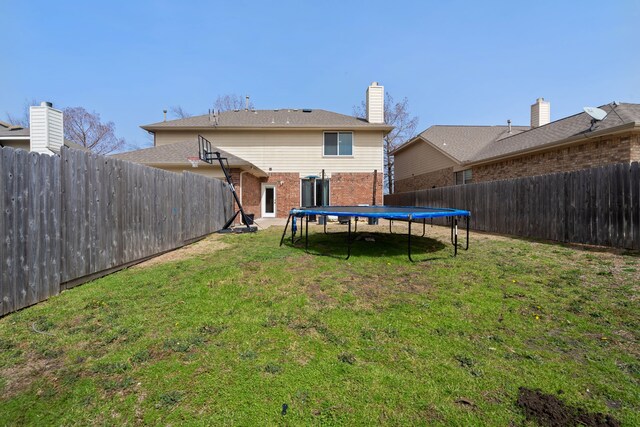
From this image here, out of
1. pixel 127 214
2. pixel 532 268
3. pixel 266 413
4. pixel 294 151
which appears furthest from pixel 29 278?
pixel 294 151

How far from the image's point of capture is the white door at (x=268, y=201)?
59.8ft

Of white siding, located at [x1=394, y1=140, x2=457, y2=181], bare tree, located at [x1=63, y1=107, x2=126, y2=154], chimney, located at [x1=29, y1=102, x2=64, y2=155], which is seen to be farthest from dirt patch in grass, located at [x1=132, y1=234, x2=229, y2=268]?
bare tree, located at [x1=63, y1=107, x2=126, y2=154]

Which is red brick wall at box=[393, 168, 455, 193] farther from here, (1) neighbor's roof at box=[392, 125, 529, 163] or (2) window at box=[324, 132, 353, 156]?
(2) window at box=[324, 132, 353, 156]

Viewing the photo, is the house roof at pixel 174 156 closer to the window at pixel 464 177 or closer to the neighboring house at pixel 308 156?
the neighboring house at pixel 308 156

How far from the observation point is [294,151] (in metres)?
18.0

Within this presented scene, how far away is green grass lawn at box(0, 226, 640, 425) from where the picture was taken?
197cm

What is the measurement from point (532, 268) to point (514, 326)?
9.13 ft

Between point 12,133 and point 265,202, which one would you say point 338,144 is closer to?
point 265,202

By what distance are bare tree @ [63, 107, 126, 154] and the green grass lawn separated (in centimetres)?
3428

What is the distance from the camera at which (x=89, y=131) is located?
3131 cm

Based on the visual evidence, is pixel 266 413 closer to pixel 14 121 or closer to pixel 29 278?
pixel 29 278

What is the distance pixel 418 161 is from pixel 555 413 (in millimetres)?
21047

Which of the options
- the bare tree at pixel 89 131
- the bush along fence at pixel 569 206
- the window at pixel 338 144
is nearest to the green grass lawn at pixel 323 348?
the bush along fence at pixel 569 206

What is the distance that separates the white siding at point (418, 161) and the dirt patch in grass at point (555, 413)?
1663cm
